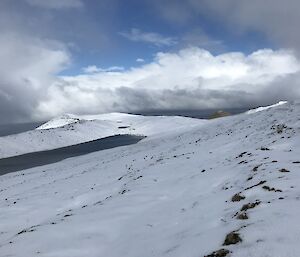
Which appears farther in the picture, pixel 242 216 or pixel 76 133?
pixel 76 133

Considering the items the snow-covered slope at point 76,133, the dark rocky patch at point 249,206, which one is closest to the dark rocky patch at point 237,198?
the dark rocky patch at point 249,206

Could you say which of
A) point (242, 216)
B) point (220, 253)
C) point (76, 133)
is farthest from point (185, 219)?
point (76, 133)

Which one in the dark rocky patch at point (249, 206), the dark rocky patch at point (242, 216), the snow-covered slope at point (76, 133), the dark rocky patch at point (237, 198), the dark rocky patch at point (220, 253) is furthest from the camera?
the snow-covered slope at point (76, 133)

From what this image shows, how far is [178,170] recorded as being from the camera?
22688mm

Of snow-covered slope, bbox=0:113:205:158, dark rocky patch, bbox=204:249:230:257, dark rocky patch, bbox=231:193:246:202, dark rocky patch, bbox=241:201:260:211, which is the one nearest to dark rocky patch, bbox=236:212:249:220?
dark rocky patch, bbox=241:201:260:211

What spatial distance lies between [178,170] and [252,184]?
30.8ft

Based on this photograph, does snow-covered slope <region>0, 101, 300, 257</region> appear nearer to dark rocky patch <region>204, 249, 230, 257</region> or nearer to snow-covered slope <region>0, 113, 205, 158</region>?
dark rocky patch <region>204, 249, 230, 257</region>

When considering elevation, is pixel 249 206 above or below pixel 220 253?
above

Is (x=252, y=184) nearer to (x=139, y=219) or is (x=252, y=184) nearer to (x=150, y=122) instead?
(x=139, y=219)

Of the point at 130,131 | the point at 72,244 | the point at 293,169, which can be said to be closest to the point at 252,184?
the point at 293,169

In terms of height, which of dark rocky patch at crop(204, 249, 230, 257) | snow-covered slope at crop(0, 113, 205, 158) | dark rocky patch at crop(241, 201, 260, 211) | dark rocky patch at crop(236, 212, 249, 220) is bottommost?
dark rocky patch at crop(204, 249, 230, 257)

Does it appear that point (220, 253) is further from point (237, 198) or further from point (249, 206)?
point (237, 198)

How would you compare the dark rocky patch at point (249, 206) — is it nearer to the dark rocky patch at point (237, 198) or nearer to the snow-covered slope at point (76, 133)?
the dark rocky patch at point (237, 198)

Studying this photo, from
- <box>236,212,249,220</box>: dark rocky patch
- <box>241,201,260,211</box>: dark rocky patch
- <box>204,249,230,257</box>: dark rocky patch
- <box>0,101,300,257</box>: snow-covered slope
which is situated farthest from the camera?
<box>241,201,260,211</box>: dark rocky patch
